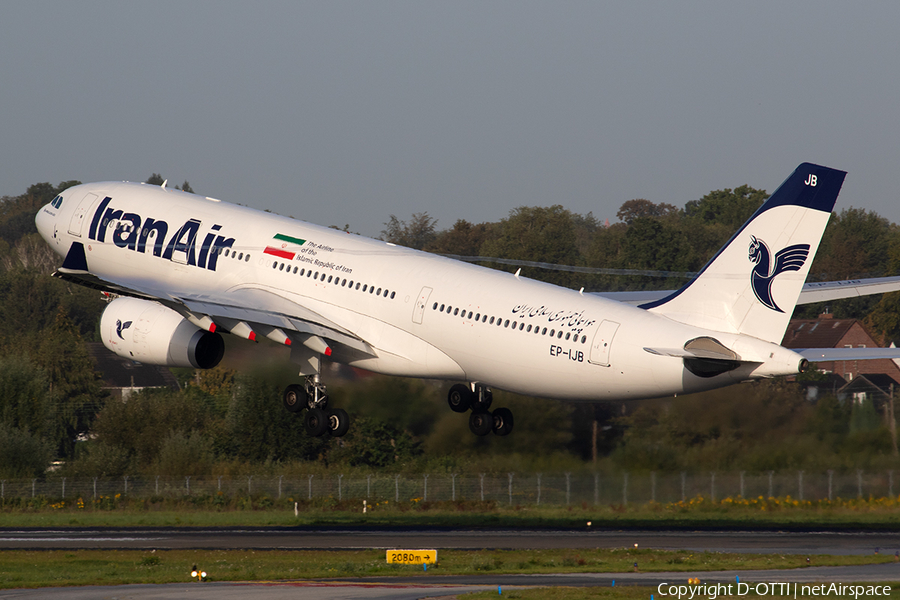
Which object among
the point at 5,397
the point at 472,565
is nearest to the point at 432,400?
the point at 472,565

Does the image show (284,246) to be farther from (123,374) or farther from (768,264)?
(123,374)

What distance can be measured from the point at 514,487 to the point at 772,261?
16.3 metres

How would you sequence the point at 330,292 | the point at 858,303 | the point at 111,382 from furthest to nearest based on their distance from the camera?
the point at 111,382, the point at 858,303, the point at 330,292

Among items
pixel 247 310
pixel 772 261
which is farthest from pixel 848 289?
pixel 247 310

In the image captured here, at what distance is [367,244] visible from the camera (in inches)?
1540

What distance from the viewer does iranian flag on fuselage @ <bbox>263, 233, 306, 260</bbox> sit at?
131ft

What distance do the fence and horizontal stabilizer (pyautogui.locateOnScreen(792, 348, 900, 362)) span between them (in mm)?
10341

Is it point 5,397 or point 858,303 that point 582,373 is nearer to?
point 5,397

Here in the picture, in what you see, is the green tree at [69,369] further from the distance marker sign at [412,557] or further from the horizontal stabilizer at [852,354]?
the horizontal stabilizer at [852,354]

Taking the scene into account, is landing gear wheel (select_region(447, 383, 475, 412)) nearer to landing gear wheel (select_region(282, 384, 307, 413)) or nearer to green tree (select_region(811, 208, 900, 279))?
landing gear wheel (select_region(282, 384, 307, 413))

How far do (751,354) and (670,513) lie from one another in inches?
554

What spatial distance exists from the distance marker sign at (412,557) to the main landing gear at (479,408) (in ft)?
28.6

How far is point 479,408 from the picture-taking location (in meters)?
40.1

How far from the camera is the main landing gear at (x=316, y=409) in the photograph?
39219 mm
